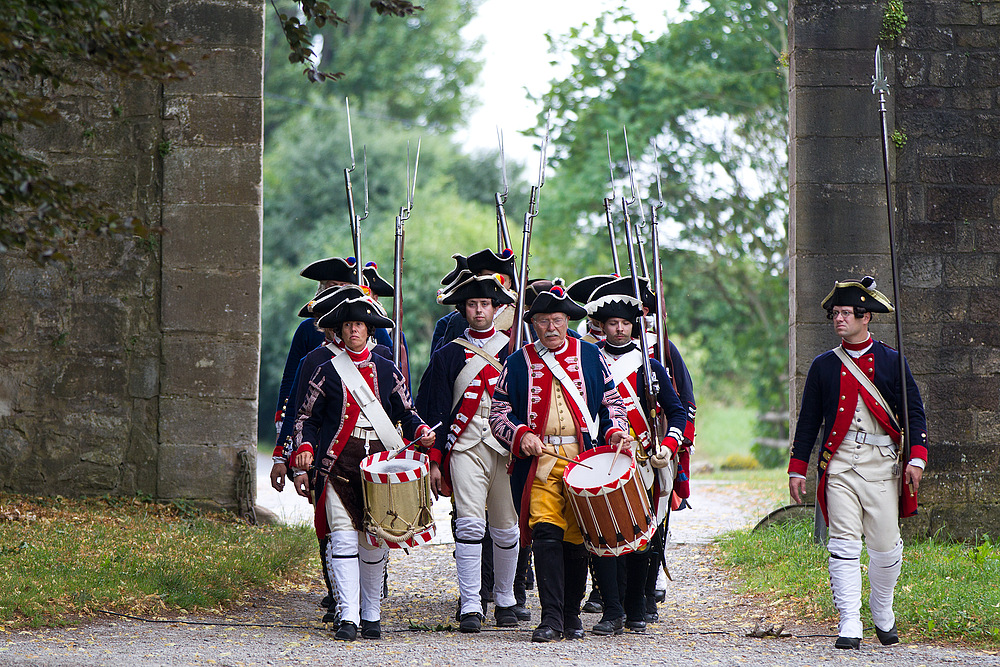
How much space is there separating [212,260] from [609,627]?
13.5ft

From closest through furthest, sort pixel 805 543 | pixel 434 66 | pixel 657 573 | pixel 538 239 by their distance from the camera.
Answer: pixel 657 573 → pixel 805 543 → pixel 538 239 → pixel 434 66

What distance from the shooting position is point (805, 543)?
7.99 meters

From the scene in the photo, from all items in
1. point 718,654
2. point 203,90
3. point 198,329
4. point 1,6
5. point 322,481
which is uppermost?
point 203,90

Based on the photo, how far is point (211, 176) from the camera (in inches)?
335

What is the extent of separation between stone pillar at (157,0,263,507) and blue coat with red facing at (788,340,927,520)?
400 centimetres

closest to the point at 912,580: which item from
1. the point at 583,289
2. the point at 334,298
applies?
the point at 583,289

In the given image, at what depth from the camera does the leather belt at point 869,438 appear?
587 cm

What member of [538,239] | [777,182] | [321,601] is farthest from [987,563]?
[538,239]

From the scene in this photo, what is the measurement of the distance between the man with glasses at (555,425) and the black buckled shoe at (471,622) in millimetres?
330

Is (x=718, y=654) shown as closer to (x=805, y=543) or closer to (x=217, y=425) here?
(x=805, y=543)

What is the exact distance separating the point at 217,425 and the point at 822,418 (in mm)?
4286

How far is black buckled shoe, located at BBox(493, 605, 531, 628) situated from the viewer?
6207 millimetres

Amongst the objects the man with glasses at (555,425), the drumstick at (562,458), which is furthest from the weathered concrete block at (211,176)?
the drumstick at (562,458)

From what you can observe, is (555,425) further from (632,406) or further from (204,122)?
(204,122)
